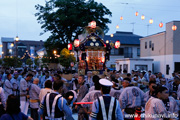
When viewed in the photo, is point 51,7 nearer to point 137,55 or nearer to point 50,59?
point 50,59

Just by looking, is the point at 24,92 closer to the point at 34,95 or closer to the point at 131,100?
the point at 34,95

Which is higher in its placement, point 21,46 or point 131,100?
point 21,46

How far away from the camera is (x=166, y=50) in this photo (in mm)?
30797

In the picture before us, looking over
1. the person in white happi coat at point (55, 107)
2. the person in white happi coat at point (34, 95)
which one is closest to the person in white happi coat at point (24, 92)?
the person in white happi coat at point (34, 95)

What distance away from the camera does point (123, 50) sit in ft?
146

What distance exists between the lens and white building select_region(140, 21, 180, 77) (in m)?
29.1

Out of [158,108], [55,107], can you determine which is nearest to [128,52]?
[158,108]

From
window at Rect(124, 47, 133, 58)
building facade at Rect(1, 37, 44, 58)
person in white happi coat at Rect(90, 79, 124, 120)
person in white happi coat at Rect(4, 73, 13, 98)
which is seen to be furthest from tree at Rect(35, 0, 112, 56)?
building facade at Rect(1, 37, 44, 58)

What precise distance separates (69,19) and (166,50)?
54.8 ft

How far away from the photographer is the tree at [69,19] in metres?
38.4

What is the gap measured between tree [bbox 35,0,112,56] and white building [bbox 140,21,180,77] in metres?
9.57

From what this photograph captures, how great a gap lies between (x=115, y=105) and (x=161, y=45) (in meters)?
29.7

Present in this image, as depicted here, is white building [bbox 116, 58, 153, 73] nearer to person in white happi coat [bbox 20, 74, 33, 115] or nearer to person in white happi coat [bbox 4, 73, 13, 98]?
person in white happi coat [bbox 4, 73, 13, 98]

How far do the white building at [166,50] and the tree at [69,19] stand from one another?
9574mm
